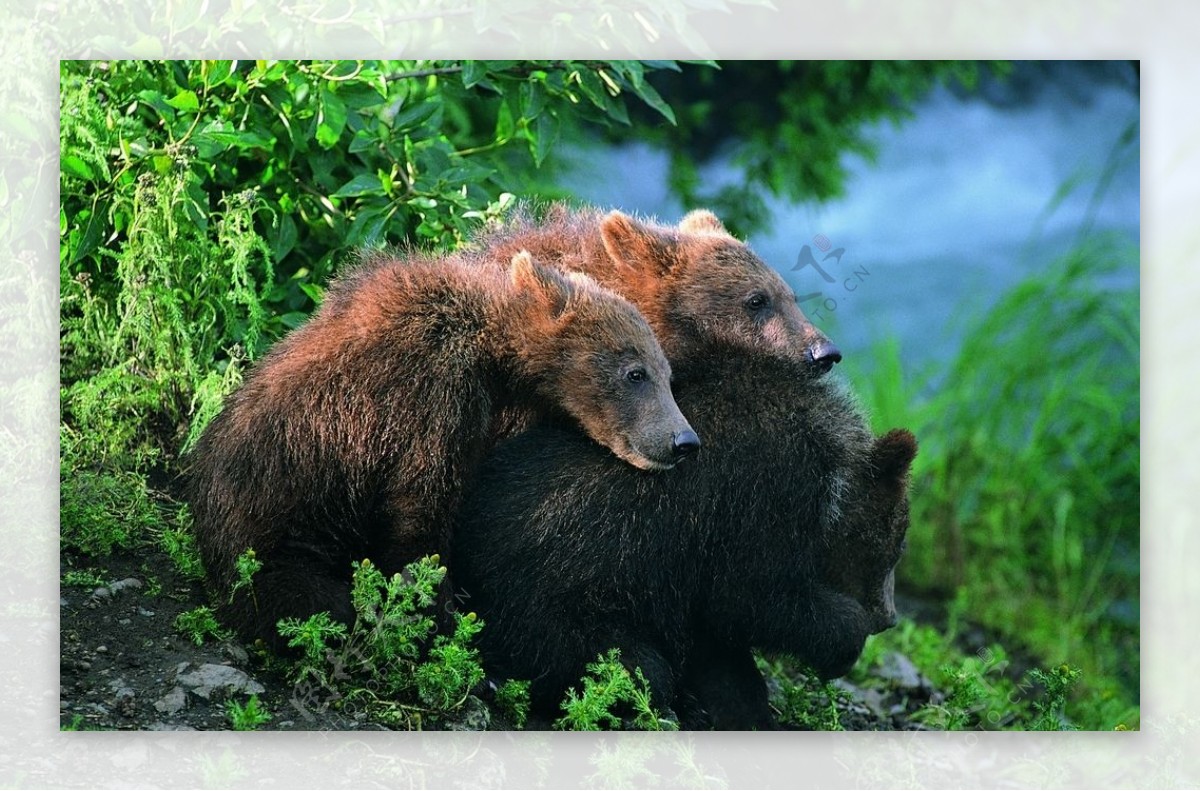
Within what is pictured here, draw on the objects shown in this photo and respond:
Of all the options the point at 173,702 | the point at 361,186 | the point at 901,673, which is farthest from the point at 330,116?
the point at 901,673

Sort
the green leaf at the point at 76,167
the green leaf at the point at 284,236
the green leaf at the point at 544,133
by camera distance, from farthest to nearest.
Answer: the green leaf at the point at 544,133 → the green leaf at the point at 284,236 → the green leaf at the point at 76,167

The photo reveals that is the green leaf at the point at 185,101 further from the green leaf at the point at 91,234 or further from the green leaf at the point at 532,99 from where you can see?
the green leaf at the point at 532,99

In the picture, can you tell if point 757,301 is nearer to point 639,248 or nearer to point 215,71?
point 639,248

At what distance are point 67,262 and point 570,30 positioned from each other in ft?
6.07

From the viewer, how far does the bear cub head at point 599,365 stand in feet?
15.4

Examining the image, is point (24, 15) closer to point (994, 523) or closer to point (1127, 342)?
point (1127, 342)

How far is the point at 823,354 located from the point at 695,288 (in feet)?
1.53

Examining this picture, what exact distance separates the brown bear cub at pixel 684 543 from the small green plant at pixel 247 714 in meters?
0.69

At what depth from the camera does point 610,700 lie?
4.69 m

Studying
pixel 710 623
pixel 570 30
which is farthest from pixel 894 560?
pixel 570 30

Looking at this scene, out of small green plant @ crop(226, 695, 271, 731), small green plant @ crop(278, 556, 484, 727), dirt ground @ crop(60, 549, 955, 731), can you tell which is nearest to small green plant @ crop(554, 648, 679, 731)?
dirt ground @ crop(60, 549, 955, 731)

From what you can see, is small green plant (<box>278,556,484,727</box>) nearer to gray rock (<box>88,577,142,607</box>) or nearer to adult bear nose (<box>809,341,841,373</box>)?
gray rock (<box>88,577,142,607</box>)

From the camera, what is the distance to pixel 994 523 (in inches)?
279

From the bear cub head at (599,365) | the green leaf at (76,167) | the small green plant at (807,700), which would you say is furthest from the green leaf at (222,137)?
the small green plant at (807,700)
